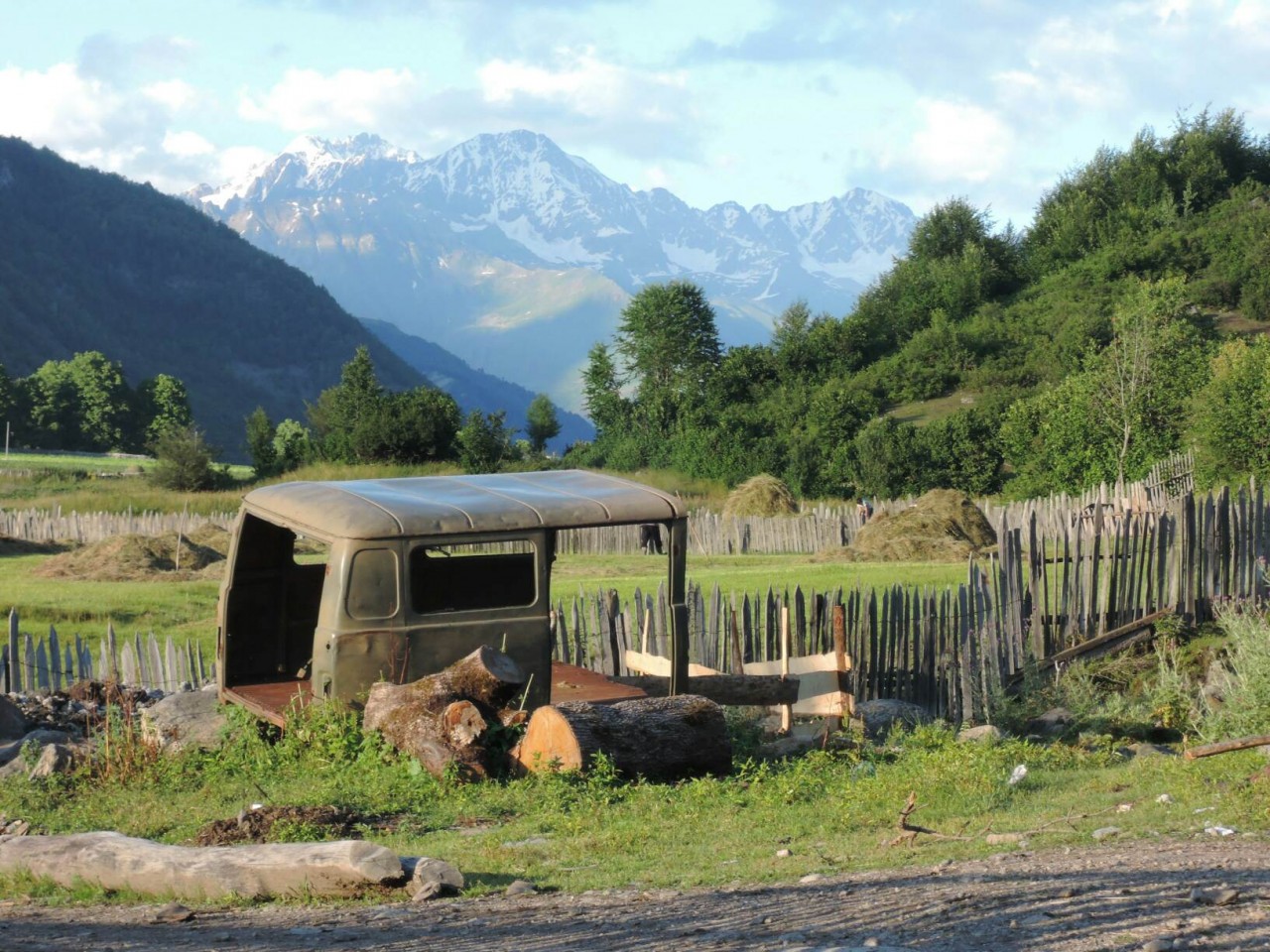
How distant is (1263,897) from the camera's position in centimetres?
469

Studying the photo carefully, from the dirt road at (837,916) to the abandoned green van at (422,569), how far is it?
2.95 meters

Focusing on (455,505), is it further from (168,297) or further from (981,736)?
(168,297)

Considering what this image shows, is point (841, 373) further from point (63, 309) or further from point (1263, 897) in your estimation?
point (63, 309)

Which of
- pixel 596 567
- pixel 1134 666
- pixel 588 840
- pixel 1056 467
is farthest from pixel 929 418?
pixel 588 840

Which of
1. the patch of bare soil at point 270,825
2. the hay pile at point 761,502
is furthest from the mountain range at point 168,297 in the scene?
the patch of bare soil at point 270,825

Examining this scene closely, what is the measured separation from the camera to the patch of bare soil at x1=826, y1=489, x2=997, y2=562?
86.5ft

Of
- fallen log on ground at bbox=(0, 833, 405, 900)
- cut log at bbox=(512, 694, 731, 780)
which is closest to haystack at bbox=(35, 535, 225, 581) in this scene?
cut log at bbox=(512, 694, 731, 780)

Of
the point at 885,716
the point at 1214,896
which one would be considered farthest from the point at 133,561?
the point at 1214,896

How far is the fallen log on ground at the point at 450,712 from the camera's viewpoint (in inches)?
317

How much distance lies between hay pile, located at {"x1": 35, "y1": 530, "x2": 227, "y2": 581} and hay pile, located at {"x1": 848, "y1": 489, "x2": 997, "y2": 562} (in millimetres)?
12520

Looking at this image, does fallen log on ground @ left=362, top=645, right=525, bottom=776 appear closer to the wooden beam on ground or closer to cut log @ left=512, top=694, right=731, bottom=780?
cut log @ left=512, top=694, right=731, bottom=780

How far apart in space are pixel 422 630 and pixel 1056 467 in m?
33.3

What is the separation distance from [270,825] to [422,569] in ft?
11.2

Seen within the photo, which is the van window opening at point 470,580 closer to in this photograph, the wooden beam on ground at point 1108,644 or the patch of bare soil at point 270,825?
the patch of bare soil at point 270,825
